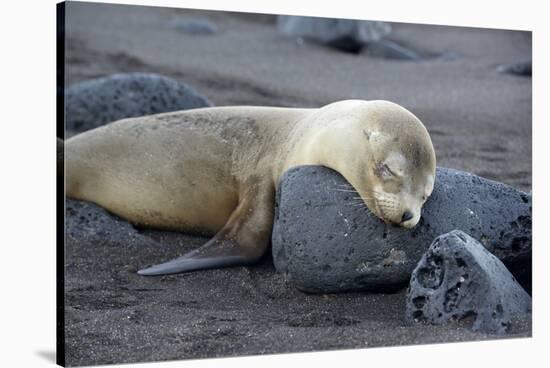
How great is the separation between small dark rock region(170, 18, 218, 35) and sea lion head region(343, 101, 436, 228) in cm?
874

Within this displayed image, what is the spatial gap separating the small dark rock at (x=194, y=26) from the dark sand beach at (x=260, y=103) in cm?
13

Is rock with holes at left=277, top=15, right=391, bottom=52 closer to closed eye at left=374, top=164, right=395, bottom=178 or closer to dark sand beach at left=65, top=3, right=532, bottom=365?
dark sand beach at left=65, top=3, right=532, bottom=365

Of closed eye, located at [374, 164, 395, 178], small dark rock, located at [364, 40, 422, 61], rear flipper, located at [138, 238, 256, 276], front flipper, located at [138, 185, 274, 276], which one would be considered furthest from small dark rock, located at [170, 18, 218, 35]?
closed eye, located at [374, 164, 395, 178]

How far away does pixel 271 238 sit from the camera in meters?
6.13

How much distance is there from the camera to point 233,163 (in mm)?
6625

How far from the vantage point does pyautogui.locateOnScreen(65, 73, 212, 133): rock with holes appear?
888cm

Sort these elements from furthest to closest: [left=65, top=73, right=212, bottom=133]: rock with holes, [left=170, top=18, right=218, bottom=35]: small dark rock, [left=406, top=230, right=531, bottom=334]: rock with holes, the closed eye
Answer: [left=170, top=18, right=218, bottom=35]: small dark rock → [left=65, top=73, right=212, bottom=133]: rock with holes → the closed eye → [left=406, top=230, right=531, bottom=334]: rock with holes

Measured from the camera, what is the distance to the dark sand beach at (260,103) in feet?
17.3

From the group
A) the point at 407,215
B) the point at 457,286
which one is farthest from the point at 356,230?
the point at 457,286

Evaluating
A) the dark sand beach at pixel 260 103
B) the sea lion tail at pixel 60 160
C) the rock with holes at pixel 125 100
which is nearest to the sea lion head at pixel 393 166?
the dark sand beach at pixel 260 103

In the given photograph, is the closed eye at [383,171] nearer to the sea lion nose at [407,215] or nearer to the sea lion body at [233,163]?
the sea lion body at [233,163]

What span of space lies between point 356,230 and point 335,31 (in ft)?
23.5

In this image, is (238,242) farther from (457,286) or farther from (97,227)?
(457,286)

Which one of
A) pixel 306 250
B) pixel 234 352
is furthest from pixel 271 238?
pixel 234 352
